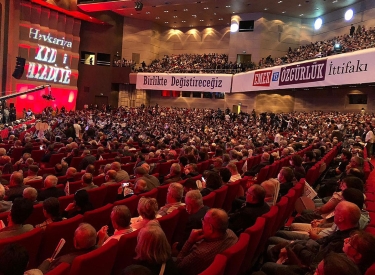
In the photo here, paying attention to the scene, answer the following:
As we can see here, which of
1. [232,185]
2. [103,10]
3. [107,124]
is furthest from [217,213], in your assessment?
[103,10]

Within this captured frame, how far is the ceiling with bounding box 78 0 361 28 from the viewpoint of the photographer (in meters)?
24.3

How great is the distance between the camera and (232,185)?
493 cm

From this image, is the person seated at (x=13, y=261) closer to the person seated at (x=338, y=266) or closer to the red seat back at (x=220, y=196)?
the person seated at (x=338, y=266)

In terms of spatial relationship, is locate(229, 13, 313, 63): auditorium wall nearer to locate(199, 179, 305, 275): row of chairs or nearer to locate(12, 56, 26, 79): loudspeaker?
locate(12, 56, 26, 79): loudspeaker

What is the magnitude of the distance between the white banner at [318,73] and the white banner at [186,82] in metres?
1.62

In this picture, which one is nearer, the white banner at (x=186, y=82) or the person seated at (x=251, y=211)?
the person seated at (x=251, y=211)

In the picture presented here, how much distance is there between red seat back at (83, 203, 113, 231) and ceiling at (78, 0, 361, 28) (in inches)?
908

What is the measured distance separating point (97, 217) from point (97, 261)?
4.29ft

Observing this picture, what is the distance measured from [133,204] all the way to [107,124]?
13.8 m

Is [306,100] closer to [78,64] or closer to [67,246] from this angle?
[78,64]

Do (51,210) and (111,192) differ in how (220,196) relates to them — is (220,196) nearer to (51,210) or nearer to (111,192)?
(111,192)

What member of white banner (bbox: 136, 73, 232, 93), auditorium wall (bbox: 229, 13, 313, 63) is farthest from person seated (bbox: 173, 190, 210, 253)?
auditorium wall (bbox: 229, 13, 313, 63)

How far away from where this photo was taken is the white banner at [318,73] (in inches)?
551

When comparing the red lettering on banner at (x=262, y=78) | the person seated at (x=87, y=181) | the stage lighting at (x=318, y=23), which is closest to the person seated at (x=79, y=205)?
the person seated at (x=87, y=181)
